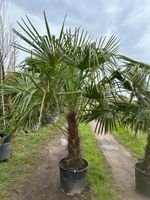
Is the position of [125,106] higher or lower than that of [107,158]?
higher

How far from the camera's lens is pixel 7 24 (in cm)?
636

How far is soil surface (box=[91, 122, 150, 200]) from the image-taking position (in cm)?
320

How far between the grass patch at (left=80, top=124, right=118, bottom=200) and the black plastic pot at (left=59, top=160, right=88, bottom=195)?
227 mm

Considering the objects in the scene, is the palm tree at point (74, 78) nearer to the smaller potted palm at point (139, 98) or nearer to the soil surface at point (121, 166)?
the smaller potted palm at point (139, 98)

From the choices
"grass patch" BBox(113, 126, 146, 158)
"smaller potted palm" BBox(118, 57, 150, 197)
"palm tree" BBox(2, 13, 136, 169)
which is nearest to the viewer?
"palm tree" BBox(2, 13, 136, 169)

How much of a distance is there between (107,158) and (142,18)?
2821mm

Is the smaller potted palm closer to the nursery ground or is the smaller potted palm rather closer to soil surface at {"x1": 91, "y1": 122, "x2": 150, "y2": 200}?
soil surface at {"x1": 91, "y1": 122, "x2": 150, "y2": 200}

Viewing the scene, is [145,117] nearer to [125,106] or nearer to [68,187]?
[125,106]

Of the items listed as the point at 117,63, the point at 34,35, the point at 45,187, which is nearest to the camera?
the point at 34,35

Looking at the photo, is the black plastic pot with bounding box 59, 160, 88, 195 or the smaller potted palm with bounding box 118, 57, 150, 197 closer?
the smaller potted palm with bounding box 118, 57, 150, 197

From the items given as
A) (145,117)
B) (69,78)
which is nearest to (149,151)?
(145,117)

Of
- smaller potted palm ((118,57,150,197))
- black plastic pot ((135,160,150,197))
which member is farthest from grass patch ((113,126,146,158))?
smaller potted palm ((118,57,150,197))

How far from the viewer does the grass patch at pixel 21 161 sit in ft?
10.8

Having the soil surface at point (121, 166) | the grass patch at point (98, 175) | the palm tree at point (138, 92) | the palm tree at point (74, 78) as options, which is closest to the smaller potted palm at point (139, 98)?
the palm tree at point (138, 92)
